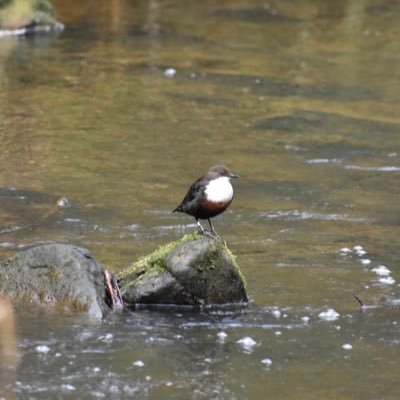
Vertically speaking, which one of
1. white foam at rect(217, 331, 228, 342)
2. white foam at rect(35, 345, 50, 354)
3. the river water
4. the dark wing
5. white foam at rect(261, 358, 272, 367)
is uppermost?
the dark wing

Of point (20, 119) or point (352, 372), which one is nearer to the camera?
point (352, 372)

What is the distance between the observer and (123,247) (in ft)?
28.0

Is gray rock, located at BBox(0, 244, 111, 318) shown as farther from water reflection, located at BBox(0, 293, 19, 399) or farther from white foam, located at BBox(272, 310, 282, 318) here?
white foam, located at BBox(272, 310, 282, 318)

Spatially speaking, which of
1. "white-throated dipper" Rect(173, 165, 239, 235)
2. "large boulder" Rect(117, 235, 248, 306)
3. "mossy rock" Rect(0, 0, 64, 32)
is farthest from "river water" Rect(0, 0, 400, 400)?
"white-throated dipper" Rect(173, 165, 239, 235)

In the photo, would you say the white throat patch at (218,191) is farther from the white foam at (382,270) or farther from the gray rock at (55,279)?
the white foam at (382,270)

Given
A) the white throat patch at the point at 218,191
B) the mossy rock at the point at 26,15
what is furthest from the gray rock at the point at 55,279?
the mossy rock at the point at 26,15

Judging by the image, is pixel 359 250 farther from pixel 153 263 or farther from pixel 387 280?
pixel 153 263

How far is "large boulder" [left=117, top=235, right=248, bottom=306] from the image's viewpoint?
23.2 feet

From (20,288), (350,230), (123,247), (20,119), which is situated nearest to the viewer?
(20,288)

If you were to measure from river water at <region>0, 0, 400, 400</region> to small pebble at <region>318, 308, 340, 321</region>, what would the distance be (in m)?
0.01

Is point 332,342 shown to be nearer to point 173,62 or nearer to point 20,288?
point 20,288

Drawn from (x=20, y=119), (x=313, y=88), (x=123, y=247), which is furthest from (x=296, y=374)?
(x=313, y=88)

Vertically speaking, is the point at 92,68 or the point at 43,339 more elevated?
the point at 43,339

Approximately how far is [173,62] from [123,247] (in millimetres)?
8622
